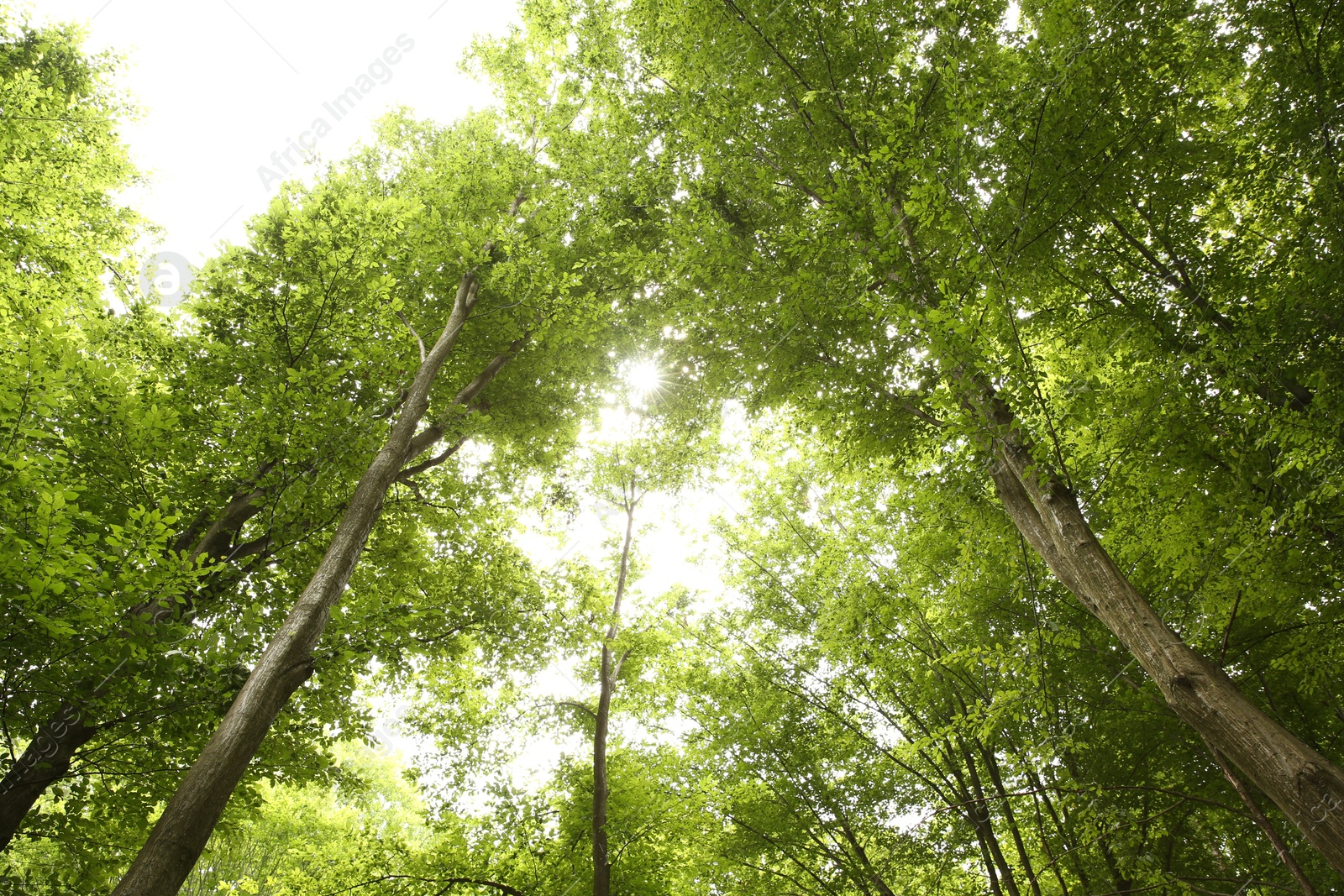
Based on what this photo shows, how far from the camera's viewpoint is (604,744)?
8.27 m

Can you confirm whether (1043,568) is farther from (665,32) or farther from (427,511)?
(427,511)

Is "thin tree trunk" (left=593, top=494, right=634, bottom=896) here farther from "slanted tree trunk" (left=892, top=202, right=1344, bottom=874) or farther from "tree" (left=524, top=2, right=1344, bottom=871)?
"slanted tree trunk" (left=892, top=202, right=1344, bottom=874)

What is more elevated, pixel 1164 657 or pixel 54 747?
pixel 1164 657

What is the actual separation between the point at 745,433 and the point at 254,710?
774cm

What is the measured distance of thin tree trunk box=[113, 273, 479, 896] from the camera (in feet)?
8.34

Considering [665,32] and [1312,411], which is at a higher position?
[665,32]

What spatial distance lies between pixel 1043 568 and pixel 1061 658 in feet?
3.10

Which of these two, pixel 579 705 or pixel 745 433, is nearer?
pixel 579 705

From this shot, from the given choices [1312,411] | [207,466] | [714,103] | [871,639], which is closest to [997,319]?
[1312,411]

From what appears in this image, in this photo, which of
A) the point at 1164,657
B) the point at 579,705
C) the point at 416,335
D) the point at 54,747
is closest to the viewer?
the point at 1164,657

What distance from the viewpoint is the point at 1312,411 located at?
10.8 feet

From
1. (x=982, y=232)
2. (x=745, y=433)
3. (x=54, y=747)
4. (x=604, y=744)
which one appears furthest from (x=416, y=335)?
(x=604, y=744)

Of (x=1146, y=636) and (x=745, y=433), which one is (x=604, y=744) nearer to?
(x=745, y=433)

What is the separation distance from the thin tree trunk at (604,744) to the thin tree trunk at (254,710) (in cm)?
489
